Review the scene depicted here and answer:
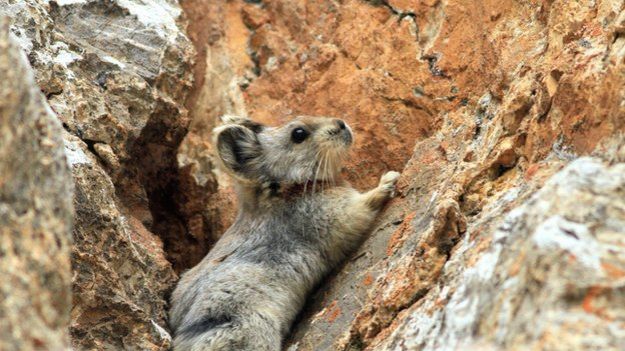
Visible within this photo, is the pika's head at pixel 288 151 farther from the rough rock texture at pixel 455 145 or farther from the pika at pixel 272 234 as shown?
the rough rock texture at pixel 455 145

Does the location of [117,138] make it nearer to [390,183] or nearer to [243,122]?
[243,122]

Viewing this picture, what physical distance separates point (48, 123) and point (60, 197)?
1.34 ft

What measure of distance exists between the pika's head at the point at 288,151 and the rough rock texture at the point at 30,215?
471 cm

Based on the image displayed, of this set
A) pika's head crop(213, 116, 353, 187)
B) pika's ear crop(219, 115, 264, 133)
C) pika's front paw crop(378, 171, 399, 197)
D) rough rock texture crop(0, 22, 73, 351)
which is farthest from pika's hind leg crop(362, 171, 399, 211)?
rough rock texture crop(0, 22, 73, 351)

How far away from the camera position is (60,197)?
448 cm

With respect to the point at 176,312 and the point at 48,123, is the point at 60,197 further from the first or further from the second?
the point at 176,312

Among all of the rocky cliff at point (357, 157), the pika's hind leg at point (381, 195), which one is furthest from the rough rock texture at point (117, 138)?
the pika's hind leg at point (381, 195)

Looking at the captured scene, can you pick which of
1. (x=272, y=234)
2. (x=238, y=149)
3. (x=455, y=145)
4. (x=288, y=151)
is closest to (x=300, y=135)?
(x=288, y=151)

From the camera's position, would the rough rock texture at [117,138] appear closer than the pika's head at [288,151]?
Yes

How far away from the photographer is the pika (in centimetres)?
789

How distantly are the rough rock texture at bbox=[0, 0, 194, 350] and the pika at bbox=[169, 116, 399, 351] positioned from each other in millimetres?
462

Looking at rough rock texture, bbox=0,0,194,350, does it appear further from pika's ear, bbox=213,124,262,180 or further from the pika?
pika's ear, bbox=213,124,262,180

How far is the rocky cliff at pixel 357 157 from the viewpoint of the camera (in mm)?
4258

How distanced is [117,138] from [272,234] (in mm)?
1784
